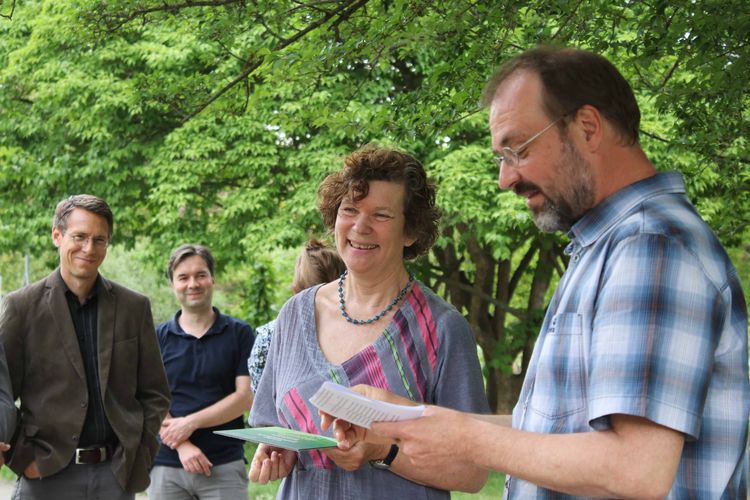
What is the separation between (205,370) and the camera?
6.14 meters

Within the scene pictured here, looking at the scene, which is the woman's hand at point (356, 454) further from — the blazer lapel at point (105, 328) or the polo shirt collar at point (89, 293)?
the polo shirt collar at point (89, 293)

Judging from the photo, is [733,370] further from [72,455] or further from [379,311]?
[72,455]

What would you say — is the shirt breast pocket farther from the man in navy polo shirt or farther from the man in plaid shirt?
the man in navy polo shirt

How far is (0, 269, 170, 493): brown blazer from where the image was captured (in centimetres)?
480

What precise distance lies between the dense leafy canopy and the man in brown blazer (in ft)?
4.28

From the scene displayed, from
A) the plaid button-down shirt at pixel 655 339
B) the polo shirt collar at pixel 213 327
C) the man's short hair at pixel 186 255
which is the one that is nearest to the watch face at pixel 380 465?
the plaid button-down shirt at pixel 655 339

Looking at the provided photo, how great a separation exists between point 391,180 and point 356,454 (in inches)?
39.2

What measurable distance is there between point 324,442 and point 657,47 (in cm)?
316

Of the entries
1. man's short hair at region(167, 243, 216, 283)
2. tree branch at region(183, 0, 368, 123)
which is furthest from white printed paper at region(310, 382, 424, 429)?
man's short hair at region(167, 243, 216, 283)

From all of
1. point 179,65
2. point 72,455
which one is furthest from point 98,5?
point 179,65

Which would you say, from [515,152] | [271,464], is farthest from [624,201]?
[271,464]

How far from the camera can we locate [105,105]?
14336mm

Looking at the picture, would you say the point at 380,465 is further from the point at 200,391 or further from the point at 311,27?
the point at 200,391

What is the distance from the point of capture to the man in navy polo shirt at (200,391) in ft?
19.5
